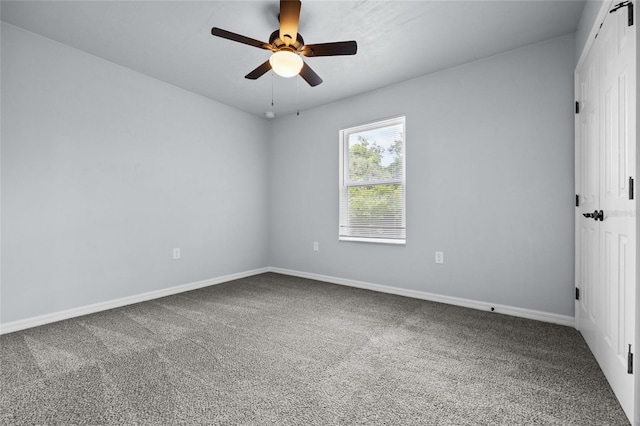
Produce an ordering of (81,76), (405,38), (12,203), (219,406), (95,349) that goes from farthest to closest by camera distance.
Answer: (81,76) < (405,38) < (12,203) < (95,349) < (219,406)

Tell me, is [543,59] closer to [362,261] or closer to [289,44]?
[289,44]

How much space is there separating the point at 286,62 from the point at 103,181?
2.23 meters

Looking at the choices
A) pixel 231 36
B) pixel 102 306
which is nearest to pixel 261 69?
pixel 231 36

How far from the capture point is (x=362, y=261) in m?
3.79

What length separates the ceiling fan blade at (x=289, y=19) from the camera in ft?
→ 6.24

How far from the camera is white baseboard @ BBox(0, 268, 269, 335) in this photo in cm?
242

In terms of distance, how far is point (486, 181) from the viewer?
115 inches

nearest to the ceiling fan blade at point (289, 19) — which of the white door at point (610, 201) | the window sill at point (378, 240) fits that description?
the white door at point (610, 201)

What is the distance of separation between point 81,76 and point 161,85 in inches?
30.5

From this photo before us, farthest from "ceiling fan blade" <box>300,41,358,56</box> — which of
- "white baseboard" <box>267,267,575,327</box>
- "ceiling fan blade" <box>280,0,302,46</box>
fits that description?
"white baseboard" <box>267,267,575,327</box>

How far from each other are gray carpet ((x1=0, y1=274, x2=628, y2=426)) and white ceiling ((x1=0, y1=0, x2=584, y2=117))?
245 cm

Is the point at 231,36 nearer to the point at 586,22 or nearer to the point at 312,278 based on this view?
the point at 586,22

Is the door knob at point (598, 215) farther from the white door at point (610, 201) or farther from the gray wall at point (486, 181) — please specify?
the gray wall at point (486, 181)

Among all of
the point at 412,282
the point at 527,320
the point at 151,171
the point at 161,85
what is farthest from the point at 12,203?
the point at 527,320
